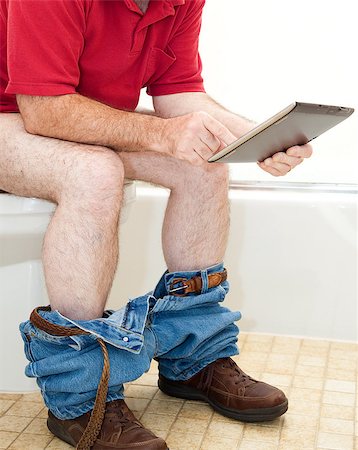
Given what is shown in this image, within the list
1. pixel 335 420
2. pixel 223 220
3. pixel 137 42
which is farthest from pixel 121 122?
pixel 335 420

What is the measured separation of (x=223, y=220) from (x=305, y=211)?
0.36m

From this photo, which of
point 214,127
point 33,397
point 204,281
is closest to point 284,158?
point 214,127

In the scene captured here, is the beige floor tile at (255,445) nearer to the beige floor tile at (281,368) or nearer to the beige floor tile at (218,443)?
the beige floor tile at (218,443)

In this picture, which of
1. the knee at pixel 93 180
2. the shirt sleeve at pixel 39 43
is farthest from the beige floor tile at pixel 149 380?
the shirt sleeve at pixel 39 43

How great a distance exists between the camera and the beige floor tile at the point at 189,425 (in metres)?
1.26

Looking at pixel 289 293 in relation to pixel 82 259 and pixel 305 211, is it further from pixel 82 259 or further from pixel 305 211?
pixel 82 259

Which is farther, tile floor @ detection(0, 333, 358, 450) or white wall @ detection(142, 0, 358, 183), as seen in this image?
white wall @ detection(142, 0, 358, 183)

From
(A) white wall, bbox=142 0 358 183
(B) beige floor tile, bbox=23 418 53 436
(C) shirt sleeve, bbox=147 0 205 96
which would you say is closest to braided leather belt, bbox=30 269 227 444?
(B) beige floor tile, bbox=23 418 53 436

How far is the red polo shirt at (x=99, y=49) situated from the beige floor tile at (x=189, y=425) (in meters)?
0.51

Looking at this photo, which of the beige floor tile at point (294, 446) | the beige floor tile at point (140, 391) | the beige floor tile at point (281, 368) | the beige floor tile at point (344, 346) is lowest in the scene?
the beige floor tile at point (344, 346)

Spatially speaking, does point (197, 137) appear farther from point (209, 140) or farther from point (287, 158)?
point (287, 158)

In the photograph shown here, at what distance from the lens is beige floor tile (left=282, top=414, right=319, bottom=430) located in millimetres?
1274

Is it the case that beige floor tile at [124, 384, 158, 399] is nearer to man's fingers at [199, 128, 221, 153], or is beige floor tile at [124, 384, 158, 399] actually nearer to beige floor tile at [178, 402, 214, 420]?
beige floor tile at [178, 402, 214, 420]

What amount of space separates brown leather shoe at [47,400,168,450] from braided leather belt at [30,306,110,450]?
2cm
